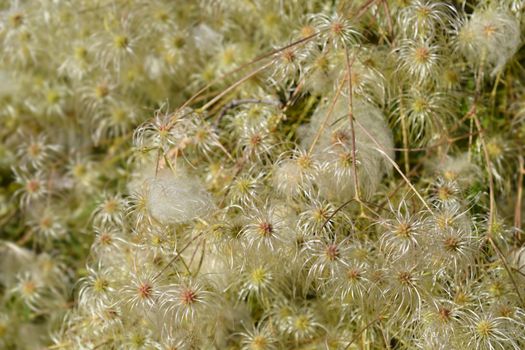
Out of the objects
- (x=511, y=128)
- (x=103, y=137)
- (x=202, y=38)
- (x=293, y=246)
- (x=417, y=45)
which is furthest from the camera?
(x=103, y=137)

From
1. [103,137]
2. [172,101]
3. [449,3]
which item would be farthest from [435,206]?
[103,137]

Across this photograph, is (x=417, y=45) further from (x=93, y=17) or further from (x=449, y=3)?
(x=93, y=17)

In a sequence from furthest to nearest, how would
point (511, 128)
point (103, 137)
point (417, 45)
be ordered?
point (103, 137) → point (511, 128) → point (417, 45)

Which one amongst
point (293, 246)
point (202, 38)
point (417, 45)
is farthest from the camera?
point (202, 38)

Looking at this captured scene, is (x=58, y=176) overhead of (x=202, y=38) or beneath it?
beneath

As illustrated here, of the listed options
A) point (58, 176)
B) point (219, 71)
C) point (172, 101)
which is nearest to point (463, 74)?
point (219, 71)

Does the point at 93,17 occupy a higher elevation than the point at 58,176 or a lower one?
higher

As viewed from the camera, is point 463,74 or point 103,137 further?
point 103,137

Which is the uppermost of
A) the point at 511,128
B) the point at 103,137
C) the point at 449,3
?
the point at 449,3

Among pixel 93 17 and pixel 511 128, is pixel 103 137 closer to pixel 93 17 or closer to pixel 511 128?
pixel 93 17
